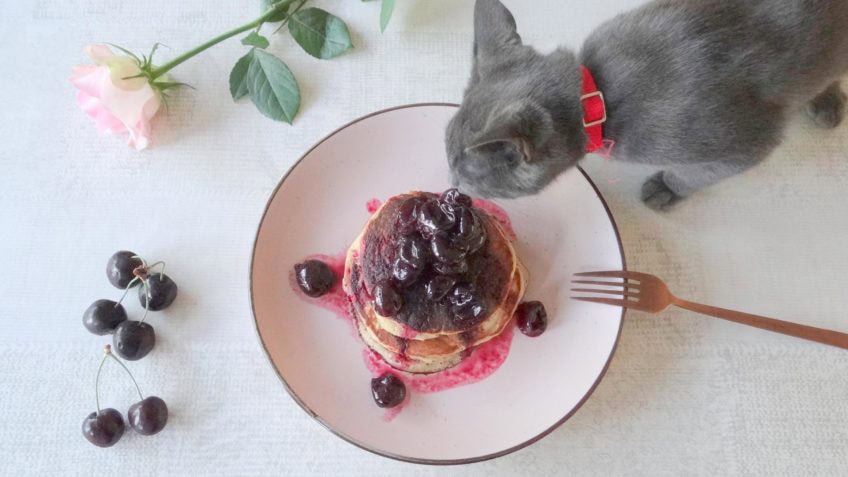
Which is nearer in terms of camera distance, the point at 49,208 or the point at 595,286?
the point at 595,286

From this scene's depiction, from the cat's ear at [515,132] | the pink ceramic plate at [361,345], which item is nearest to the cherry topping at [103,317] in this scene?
the pink ceramic plate at [361,345]

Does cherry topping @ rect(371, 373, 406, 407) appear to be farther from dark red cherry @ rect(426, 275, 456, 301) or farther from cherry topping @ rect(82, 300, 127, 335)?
cherry topping @ rect(82, 300, 127, 335)

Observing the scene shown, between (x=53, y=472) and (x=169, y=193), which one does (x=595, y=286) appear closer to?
(x=169, y=193)

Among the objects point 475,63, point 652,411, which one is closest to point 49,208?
point 475,63

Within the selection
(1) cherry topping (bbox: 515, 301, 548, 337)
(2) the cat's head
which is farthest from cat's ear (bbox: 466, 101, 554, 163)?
(1) cherry topping (bbox: 515, 301, 548, 337)

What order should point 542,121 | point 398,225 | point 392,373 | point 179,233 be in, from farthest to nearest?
1. point 179,233
2. point 392,373
3. point 398,225
4. point 542,121

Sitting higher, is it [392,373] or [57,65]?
[57,65]
